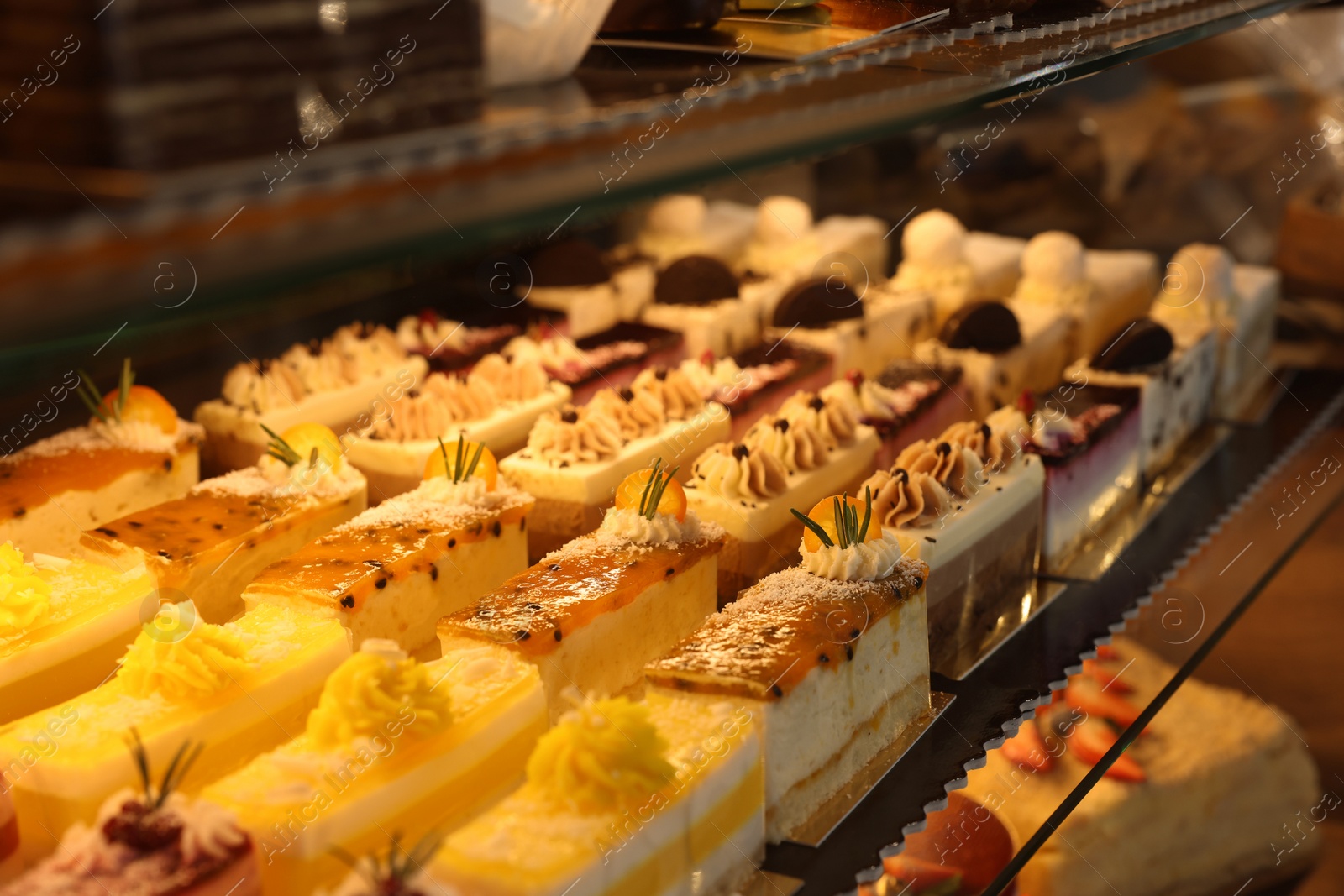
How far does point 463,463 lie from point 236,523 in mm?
487

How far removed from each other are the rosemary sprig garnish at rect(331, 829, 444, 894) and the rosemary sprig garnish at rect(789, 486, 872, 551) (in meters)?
0.96

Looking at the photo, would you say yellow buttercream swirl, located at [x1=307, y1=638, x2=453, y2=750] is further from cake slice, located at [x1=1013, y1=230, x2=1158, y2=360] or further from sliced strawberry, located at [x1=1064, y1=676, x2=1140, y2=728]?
cake slice, located at [x1=1013, y1=230, x2=1158, y2=360]

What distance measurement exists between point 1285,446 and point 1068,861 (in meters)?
1.66

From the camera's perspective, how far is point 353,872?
1.80 m

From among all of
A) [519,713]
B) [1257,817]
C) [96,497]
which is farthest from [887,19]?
[1257,817]

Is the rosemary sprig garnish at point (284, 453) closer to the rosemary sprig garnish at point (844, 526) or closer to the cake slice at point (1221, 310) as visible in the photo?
the rosemary sprig garnish at point (844, 526)

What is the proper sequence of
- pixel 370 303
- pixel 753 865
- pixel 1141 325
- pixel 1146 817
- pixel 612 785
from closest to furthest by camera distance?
1. pixel 612 785
2. pixel 753 865
3. pixel 1146 817
4. pixel 1141 325
5. pixel 370 303

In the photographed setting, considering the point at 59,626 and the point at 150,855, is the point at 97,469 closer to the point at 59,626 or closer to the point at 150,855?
the point at 59,626

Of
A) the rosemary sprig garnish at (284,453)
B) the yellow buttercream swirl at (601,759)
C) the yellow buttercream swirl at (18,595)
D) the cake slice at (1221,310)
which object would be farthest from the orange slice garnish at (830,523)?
the cake slice at (1221,310)

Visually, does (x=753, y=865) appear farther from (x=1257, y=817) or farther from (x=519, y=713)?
(x=1257, y=817)

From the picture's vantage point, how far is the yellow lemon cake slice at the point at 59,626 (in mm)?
2189

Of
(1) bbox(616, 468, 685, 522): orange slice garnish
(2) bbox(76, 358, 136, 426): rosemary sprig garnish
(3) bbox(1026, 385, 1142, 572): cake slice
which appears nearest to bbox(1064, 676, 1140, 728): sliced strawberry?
(3) bbox(1026, 385, 1142, 572): cake slice

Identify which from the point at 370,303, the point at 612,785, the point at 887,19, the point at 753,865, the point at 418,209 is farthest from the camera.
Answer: the point at 370,303

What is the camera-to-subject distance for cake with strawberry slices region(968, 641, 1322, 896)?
7.94 feet
